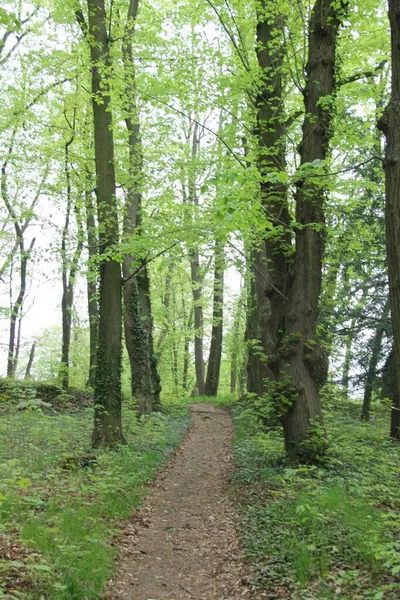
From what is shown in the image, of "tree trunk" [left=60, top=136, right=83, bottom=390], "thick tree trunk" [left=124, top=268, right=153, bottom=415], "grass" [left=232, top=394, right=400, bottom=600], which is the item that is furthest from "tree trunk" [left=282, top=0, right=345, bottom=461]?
"tree trunk" [left=60, top=136, right=83, bottom=390]

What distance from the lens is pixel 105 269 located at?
9.86 metres

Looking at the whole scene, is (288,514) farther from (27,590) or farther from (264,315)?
(264,315)

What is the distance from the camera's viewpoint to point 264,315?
47.7 feet

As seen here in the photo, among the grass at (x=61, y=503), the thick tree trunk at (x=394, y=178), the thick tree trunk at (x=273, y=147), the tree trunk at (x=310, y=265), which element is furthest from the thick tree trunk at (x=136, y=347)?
the thick tree trunk at (x=394, y=178)

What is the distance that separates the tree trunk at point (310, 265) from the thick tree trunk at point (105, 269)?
11.1 ft

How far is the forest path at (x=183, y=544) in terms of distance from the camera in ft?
16.5

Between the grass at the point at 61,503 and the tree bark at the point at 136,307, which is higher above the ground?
the tree bark at the point at 136,307

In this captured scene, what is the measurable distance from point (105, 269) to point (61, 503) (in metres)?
5.05

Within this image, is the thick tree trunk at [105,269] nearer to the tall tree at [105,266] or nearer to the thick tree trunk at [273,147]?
the tall tree at [105,266]

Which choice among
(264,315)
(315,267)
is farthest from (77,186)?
(315,267)

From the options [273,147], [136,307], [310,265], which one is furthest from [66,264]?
[310,265]

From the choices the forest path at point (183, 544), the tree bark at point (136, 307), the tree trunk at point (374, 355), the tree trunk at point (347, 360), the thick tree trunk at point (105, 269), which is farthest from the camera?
the tree trunk at point (347, 360)

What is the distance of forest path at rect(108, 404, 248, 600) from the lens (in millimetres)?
5027

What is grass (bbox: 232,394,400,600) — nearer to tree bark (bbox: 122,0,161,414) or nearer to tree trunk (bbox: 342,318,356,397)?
tree bark (bbox: 122,0,161,414)
